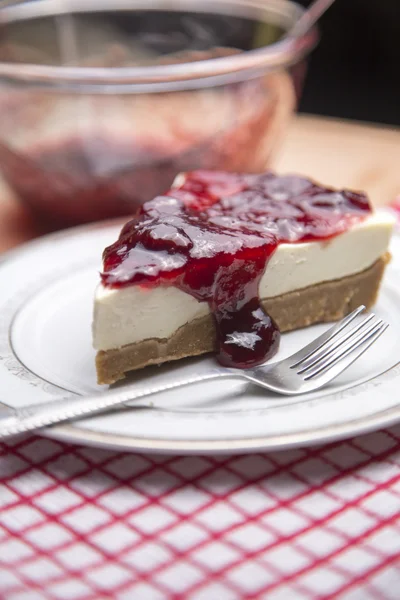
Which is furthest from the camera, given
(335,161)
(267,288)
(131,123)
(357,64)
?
(357,64)

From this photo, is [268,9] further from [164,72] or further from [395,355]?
[395,355]

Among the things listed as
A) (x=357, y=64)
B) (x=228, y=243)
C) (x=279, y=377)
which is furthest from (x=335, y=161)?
(x=279, y=377)

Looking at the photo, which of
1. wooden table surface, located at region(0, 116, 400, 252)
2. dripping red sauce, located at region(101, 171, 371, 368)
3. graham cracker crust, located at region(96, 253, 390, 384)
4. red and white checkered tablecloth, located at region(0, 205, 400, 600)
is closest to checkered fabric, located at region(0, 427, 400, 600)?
red and white checkered tablecloth, located at region(0, 205, 400, 600)

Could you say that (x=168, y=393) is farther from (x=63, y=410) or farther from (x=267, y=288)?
(x=267, y=288)

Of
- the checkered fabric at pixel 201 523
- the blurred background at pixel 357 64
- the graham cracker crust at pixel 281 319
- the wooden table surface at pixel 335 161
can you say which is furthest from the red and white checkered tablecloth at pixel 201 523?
the blurred background at pixel 357 64

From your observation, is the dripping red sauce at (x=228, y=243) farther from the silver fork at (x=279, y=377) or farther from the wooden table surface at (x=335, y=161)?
the wooden table surface at (x=335, y=161)

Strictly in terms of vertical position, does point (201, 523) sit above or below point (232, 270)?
below

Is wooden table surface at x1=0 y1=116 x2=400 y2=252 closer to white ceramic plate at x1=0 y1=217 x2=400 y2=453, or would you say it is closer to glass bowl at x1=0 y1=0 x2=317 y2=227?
glass bowl at x1=0 y1=0 x2=317 y2=227

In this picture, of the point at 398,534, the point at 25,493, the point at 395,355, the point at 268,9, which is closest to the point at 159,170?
the point at 268,9
